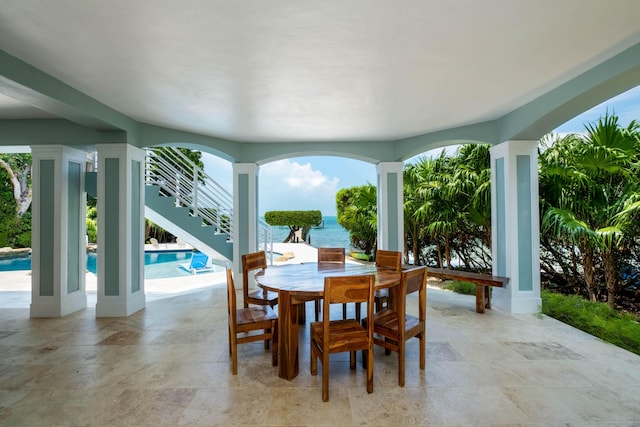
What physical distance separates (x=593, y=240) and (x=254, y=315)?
413 cm

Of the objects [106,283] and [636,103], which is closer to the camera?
[106,283]

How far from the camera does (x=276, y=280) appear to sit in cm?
286

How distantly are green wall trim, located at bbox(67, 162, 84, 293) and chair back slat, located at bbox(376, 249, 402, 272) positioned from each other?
421 centimetres

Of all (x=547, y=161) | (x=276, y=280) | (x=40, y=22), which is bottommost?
(x=276, y=280)

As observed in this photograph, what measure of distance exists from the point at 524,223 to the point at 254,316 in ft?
12.2

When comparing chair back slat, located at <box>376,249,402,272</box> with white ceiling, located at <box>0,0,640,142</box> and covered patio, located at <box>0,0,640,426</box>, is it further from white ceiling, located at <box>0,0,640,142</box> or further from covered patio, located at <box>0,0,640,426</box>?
white ceiling, located at <box>0,0,640,142</box>

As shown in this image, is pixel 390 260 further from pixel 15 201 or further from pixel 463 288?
pixel 15 201

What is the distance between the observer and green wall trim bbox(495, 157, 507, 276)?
14.4 feet

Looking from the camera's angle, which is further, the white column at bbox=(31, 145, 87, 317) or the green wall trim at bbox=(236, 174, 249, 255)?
the green wall trim at bbox=(236, 174, 249, 255)

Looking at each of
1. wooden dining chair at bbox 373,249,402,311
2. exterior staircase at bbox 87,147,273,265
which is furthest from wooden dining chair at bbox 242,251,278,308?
exterior staircase at bbox 87,147,273,265

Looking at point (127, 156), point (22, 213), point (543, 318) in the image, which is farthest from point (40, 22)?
point (22, 213)

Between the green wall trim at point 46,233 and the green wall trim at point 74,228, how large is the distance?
0.17 metres

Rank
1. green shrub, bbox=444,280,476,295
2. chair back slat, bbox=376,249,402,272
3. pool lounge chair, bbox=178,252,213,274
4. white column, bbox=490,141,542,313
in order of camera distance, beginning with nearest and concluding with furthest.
Result: 1. chair back slat, bbox=376,249,402,272
2. white column, bbox=490,141,542,313
3. green shrub, bbox=444,280,476,295
4. pool lounge chair, bbox=178,252,213,274

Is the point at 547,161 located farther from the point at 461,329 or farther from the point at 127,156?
the point at 127,156
